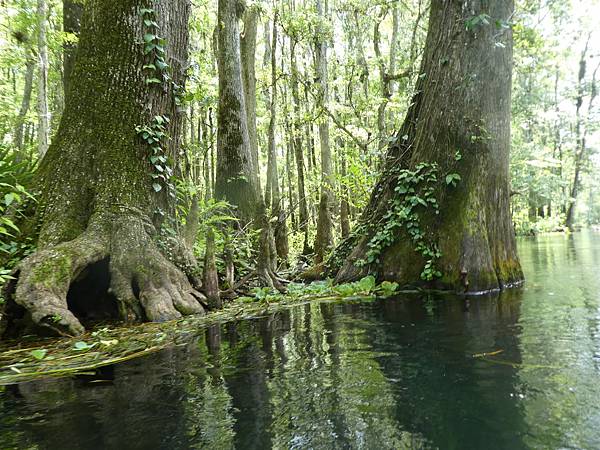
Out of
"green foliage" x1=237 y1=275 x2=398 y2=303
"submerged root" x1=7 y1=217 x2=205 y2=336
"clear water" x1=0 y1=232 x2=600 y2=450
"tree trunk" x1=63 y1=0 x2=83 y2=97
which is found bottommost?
"clear water" x1=0 y1=232 x2=600 y2=450

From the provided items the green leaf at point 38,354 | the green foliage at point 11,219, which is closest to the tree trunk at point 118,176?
the green foliage at point 11,219

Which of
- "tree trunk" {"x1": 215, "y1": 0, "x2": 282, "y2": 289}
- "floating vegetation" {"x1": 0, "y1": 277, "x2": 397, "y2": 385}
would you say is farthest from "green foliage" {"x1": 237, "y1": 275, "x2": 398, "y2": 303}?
"tree trunk" {"x1": 215, "y1": 0, "x2": 282, "y2": 289}

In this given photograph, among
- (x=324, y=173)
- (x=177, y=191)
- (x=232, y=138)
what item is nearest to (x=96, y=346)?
(x=177, y=191)

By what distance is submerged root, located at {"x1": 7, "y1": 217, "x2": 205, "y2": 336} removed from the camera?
348 cm

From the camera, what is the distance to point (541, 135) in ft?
117

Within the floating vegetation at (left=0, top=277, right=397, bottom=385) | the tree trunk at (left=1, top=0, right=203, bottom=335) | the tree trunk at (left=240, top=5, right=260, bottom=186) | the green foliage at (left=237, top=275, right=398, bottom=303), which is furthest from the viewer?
the tree trunk at (left=240, top=5, right=260, bottom=186)

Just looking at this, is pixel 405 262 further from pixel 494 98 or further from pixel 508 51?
pixel 508 51

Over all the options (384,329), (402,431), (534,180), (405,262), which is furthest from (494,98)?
(534,180)

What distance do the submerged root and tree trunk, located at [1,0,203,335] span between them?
0.04ft

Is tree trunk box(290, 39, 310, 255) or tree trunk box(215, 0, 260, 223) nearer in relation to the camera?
tree trunk box(215, 0, 260, 223)

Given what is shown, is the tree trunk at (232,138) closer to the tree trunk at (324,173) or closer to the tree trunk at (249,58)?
the tree trunk at (249,58)

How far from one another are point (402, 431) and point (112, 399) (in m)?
1.57

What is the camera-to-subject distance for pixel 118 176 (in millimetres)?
4609

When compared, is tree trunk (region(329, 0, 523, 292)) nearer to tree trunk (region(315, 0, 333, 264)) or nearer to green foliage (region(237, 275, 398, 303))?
green foliage (region(237, 275, 398, 303))
